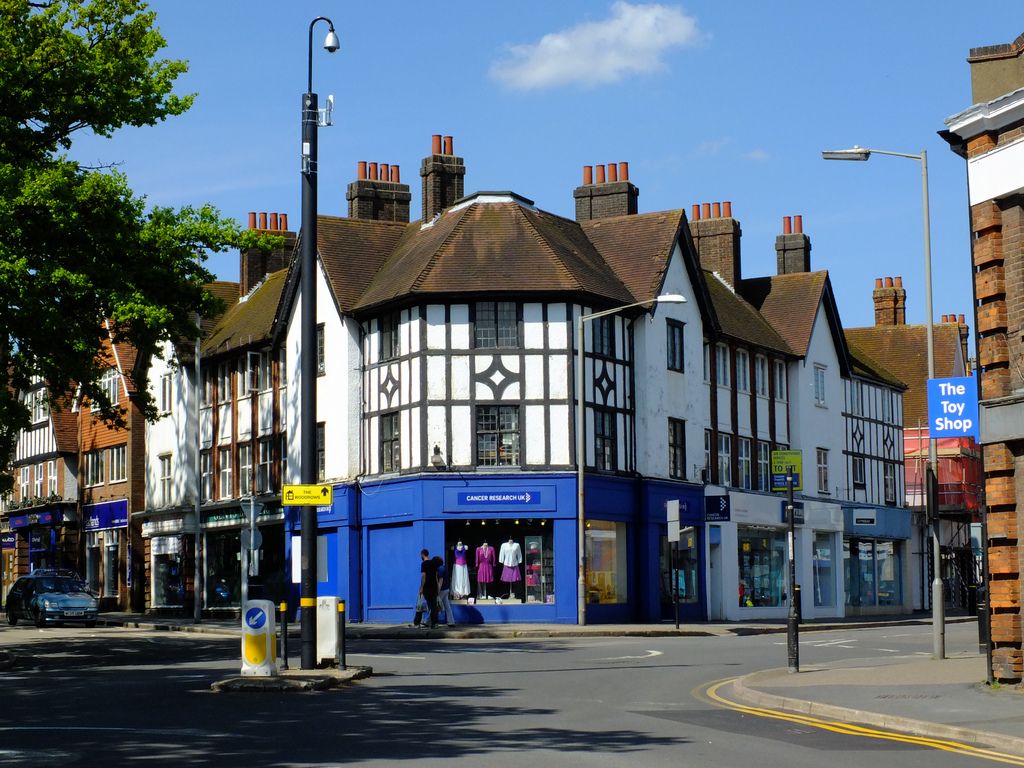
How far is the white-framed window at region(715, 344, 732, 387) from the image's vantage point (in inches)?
1896

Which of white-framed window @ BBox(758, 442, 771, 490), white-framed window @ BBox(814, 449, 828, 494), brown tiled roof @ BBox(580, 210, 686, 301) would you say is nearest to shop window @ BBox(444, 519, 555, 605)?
brown tiled roof @ BBox(580, 210, 686, 301)

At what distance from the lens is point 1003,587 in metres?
18.0

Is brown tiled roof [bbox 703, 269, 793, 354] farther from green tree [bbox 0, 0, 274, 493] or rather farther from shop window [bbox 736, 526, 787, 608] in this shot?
green tree [bbox 0, 0, 274, 493]

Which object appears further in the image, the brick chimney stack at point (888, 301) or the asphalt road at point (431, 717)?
the brick chimney stack at point (888, 301)

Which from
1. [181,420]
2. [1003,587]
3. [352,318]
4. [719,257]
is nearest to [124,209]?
[352,318]

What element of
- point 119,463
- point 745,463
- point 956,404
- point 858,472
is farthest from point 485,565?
point 119,463

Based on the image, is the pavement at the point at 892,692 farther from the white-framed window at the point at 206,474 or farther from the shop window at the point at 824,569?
the shop window at the point at 824,569

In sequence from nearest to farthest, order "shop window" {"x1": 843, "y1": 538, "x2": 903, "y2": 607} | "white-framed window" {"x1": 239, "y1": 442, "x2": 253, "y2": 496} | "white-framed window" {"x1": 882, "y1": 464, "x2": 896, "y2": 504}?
1. "white-framed window" {"x1": 239, "y1": 442, "x2": 253, "y2": 496}
2. "shop window" {"x1": 843, "y1": 538, "x2": 903, "y2": 607}
3. "white-framed window" {"x1": 882, "y1": 464, "x2": 896, "y2": 504}

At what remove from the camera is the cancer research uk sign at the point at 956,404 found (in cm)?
1933

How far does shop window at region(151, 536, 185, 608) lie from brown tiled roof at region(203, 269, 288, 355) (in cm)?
739

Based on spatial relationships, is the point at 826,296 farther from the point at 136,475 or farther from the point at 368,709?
the point at 368,709

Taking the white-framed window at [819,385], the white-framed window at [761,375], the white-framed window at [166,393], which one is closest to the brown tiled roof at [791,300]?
the white-framed window at [761,375]

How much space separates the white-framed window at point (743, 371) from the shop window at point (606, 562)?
30.8ft

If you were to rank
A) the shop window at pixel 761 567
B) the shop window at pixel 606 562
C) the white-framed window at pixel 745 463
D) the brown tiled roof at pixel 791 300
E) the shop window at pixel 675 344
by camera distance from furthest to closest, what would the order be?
the brown tiled roof at pixel 791 300 < the white-framed window at pixel 745 463 < the shop window at pixel 761 567 < the shop window at pixel 675 344 < the shop window at pixel 606 562
